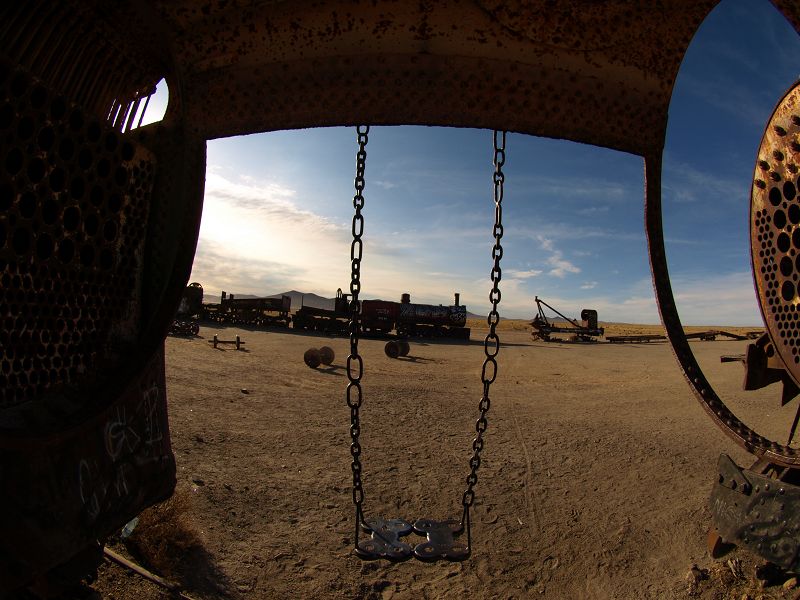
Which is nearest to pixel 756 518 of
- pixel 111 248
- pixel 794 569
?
pixel 794 569

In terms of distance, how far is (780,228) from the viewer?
3.08 metres

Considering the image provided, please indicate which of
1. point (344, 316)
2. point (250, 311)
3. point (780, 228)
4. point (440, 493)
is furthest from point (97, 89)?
point (250, 311)

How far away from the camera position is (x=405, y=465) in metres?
6.70

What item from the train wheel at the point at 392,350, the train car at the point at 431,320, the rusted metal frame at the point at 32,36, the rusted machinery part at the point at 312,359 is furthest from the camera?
the train car at the point at 431,320

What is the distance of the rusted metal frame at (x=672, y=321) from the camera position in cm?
308

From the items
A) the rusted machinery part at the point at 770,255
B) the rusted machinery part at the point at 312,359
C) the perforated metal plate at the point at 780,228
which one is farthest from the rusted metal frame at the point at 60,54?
the rusted machinery part at the point at 312,359

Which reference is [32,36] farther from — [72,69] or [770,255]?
[770,255]

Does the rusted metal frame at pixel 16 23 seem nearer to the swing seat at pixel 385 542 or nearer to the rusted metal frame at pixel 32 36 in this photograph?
the rusted metal frame at pixel 32 36

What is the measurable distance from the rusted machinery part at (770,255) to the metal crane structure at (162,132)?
15mm

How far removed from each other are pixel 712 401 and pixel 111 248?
12.3 ft

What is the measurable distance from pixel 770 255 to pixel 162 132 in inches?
151

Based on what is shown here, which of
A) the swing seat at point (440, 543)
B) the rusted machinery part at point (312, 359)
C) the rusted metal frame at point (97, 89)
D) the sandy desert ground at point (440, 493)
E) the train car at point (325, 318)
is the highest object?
the rusted metal frame at point (97, 89)

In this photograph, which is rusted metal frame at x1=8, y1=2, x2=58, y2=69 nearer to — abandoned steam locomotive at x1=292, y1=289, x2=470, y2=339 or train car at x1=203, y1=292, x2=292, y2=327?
abandoned steam locomotive at x1=292, y1=289, x2=470, y2=339

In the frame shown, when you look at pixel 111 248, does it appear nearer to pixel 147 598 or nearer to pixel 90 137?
pixel 90 137
